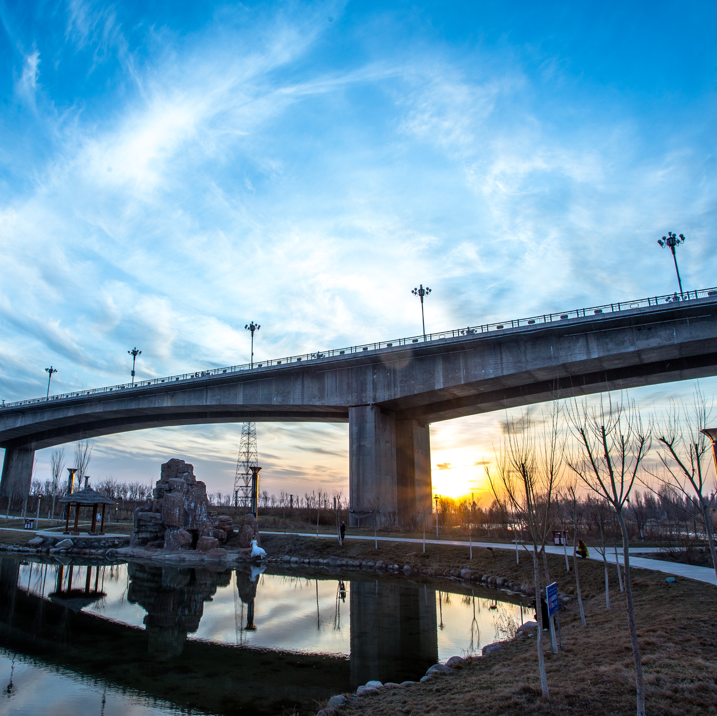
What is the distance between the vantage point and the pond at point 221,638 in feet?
34.8

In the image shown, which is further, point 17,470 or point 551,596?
point 17,470

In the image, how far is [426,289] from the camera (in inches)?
1966

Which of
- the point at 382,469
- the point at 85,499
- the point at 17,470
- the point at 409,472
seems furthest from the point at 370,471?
the point at 17,470

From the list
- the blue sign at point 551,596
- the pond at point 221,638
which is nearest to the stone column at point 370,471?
the pond at point 221,638

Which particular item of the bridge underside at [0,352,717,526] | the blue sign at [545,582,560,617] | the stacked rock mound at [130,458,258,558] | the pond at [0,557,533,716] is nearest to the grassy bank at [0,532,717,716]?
the blue sign at [545,582,560,617]

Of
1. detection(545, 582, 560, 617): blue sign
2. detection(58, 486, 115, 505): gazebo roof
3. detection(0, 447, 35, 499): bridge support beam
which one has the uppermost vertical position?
detection(0, 447, 35, 499): bridge support beam

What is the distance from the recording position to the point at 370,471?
141 ft

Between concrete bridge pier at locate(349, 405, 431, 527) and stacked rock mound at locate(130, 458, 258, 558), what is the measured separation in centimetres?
991

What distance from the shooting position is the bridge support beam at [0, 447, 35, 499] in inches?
2980

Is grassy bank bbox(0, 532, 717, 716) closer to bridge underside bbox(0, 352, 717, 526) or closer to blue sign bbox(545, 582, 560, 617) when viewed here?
blue sign bbox(545, 582, 560, 617)

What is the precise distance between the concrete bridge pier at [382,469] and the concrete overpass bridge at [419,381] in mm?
103

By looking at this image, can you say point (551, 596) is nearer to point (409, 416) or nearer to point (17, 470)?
point (409, 416)

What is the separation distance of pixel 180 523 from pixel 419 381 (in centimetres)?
2108

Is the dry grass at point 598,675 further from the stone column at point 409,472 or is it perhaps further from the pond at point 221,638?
the stone column at point 409,472
